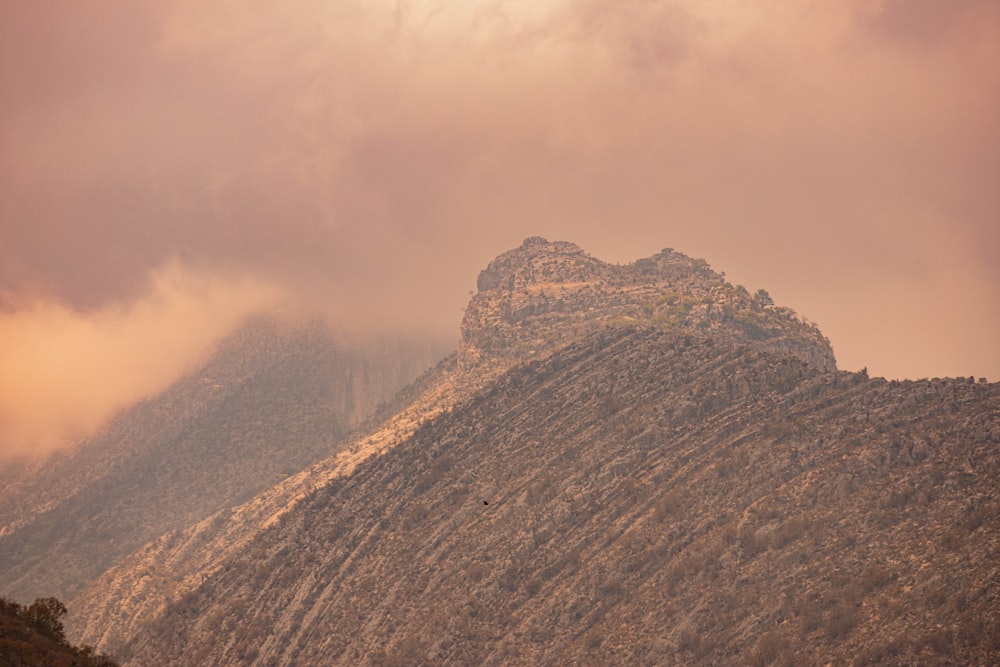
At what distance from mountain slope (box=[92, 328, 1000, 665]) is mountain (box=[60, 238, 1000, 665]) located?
30 cm

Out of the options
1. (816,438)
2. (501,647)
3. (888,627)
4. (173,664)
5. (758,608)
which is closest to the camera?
(888,627)

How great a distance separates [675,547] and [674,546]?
0.20 metres

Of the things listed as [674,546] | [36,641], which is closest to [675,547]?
[674,546]

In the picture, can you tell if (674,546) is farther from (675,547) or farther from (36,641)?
(36,641)

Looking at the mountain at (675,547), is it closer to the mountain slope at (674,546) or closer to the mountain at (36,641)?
the mountain slope at (674,546)

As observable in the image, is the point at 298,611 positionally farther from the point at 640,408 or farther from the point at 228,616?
the point at 640,408

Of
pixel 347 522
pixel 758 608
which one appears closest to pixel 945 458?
pixel 758 608

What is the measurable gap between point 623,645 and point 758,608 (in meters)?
17.1

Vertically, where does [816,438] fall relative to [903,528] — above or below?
above

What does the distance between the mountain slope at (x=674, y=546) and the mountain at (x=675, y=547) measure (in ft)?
1.00

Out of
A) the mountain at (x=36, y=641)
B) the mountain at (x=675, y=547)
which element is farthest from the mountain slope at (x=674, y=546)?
the mountain at (x=36, y=641)

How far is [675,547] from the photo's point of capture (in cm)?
16388

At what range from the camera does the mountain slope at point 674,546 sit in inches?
5502

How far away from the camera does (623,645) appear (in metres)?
151
